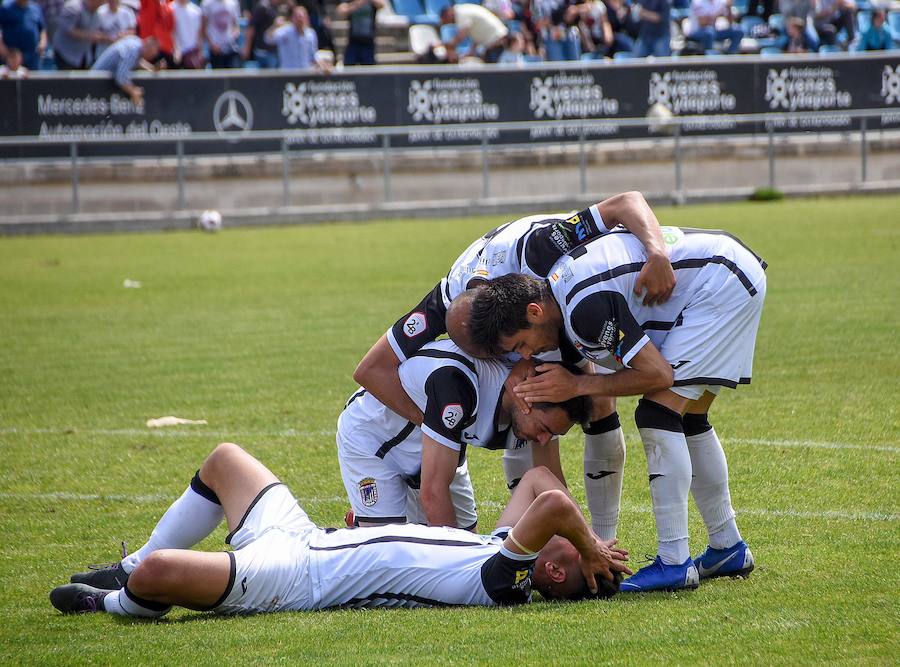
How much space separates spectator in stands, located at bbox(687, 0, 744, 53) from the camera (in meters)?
27.5

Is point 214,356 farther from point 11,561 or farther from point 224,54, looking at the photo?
point 224,54

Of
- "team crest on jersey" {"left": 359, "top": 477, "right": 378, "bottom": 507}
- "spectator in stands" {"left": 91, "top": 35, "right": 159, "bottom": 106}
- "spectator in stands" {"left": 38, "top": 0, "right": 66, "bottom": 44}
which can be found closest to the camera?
"team crest on jersey" {"left": 359, "top": 477, "right": 378, "bottom": 507}

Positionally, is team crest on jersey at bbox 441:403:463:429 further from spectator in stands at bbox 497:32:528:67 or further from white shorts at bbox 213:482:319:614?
spectator in stands at bbox 497:32:528:67

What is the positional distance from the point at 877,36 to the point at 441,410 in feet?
83.9

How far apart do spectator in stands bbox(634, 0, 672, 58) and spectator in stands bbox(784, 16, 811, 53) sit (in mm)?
3327

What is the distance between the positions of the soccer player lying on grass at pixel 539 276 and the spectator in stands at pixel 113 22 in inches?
700

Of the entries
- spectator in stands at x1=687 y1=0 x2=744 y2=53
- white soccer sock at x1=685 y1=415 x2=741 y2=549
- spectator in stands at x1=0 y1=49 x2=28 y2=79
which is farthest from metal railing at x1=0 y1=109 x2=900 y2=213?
white soccer sock at x1=685 y1=415 x2=741 y2=549

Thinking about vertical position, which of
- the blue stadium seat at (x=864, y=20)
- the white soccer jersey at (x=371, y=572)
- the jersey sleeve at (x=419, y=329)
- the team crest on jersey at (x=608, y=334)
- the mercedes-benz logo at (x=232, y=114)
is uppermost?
the blue stadium seat at (x=864, y=20)

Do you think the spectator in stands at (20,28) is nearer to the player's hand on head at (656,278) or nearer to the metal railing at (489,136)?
the metal railing at (489,136)

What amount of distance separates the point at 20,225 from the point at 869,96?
1736 cm

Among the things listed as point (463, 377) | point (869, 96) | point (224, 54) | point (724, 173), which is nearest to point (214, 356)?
point (463, 377)

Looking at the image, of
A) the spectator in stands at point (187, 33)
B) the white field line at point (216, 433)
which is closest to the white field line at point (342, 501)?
the white field line at point (216, 433)

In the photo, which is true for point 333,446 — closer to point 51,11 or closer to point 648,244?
point 648,244

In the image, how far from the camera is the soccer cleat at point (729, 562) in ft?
17.4
